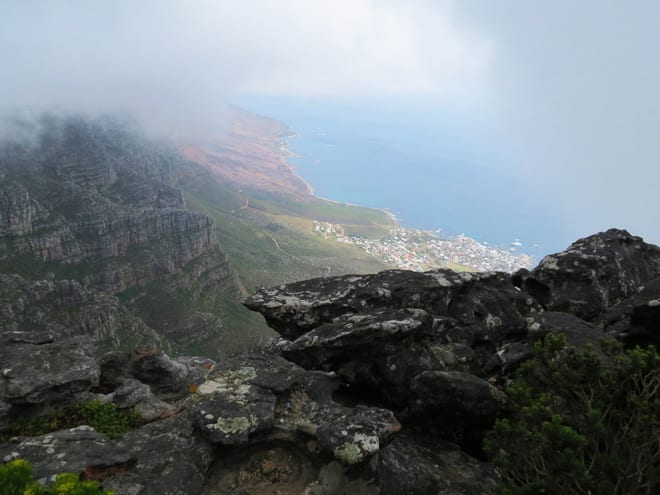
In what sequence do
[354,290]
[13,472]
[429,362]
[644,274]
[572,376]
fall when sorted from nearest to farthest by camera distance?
[13,472]
[572,376]
[429,362]
[354,290]
[644,274]

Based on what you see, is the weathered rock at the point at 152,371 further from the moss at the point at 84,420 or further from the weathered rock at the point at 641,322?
the weathered rock at the point at 641,322

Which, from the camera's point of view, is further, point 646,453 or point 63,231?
point 63,231

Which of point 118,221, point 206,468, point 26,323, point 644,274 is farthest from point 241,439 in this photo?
point 118,221

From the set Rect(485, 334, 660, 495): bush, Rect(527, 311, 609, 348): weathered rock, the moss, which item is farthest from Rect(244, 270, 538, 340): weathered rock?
Rect(485, 334, 660, 495): bush

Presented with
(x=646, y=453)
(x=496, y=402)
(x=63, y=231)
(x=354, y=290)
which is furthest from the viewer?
(x=63, y=231)

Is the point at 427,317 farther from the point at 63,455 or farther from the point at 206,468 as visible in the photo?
the point at 63,455

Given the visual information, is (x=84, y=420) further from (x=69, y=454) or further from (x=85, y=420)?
(x=69, y=454)

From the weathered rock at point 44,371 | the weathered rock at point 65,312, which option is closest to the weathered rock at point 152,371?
the weathered rock at point 44,371
